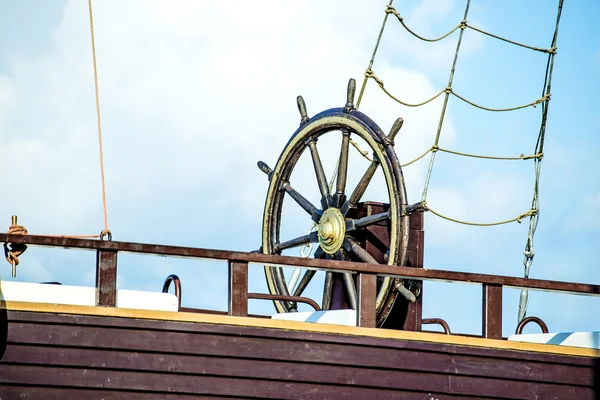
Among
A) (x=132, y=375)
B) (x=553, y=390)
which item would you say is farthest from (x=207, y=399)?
(x=553, y=390)

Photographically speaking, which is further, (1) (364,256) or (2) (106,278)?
(1) (364,256)

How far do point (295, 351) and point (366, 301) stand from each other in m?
0.50

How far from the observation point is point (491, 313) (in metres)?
6.99

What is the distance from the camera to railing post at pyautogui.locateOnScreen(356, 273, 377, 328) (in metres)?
6.71

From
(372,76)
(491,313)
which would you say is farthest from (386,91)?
(491,313)

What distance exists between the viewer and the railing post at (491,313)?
697 centimetres

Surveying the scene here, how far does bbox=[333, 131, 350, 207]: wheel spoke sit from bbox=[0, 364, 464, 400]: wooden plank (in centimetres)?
206

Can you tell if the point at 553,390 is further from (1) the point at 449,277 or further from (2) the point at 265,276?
(2) the point at 265,276

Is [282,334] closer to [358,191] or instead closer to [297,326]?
[297,326]

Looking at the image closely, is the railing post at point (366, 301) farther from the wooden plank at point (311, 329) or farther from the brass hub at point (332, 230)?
the brass hub at point (332, 230)

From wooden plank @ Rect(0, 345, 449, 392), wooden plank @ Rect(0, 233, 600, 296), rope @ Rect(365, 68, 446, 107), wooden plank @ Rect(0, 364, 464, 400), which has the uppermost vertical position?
rope @ Rect(365, 68, 446, 107)

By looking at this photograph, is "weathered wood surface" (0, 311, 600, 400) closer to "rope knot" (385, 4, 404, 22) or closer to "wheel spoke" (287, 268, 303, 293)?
"wheel spoke" (287, 268, 303, 293)

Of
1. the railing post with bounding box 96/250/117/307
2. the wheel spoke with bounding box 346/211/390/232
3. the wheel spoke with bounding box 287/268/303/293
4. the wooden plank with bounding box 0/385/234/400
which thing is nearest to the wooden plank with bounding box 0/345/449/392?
the wooden plank with bounding box 0/385/234/400

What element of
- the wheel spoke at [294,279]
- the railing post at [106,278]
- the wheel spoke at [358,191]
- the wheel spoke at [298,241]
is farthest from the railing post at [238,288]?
the wheel spoke at [294,279]
